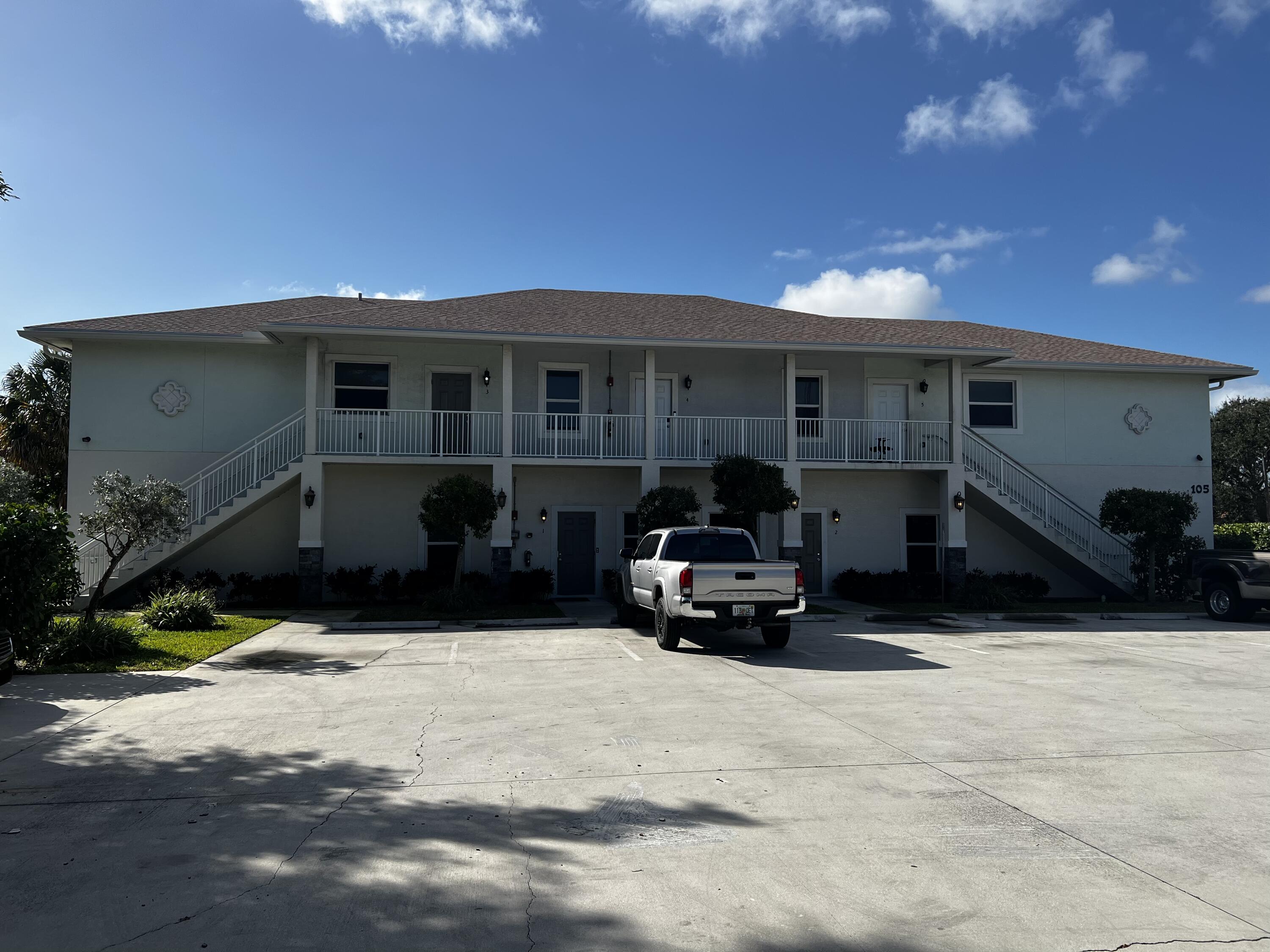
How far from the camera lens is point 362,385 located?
20484 mm

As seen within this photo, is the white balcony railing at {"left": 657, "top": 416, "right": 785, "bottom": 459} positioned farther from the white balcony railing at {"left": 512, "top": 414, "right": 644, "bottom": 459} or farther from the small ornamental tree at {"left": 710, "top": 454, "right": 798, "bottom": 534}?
the small ornamental tree at {"left": 710, "top": 454, "right": 798, "bottom": 534}

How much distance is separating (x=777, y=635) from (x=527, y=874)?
9.01 metres

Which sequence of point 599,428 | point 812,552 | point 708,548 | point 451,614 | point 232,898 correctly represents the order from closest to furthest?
point 232,898, point 708,548, point 451,614, point 599,428, point 812,552

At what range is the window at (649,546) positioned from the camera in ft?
47.2

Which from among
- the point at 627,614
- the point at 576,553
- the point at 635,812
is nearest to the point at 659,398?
the point at 576,553

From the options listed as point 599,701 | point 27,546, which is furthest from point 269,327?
point 599,701

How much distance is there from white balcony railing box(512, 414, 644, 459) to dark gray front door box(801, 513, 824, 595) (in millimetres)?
4993

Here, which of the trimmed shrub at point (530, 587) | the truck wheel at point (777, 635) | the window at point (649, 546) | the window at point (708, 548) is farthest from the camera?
the trimmed shrub at point (530, 587)

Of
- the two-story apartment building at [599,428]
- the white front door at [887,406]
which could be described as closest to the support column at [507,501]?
the two-story apartment building at [599,428]

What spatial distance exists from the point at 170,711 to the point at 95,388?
1373cm

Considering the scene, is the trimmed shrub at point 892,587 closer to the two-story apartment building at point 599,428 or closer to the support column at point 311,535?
the two-story apartment building at point 599,428

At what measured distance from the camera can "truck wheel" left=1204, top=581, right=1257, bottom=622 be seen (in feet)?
57.7

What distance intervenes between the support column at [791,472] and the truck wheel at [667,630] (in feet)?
21.8

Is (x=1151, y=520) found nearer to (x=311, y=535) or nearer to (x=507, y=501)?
(x=507, y=501)
